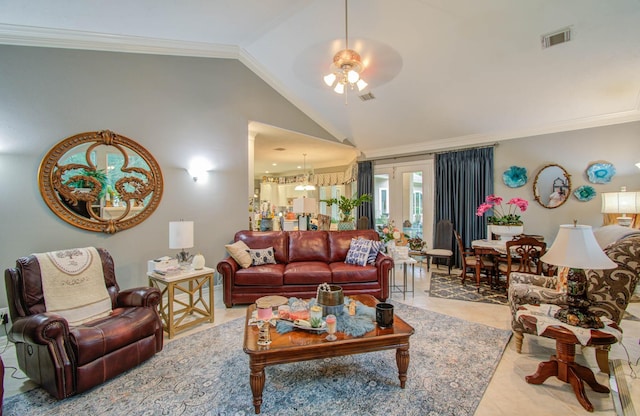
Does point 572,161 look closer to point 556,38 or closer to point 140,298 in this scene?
point 556,38

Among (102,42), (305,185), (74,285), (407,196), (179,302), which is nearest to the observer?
(74,285)

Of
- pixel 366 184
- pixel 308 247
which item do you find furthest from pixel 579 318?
pixel 366 184

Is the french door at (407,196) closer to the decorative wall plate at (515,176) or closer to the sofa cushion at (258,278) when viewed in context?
the decorative wall plate at (515,176)

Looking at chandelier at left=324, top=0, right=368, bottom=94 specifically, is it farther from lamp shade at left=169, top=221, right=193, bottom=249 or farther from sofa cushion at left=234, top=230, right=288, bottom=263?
lamp shade at left=169, top=221, right=193, bottom=249

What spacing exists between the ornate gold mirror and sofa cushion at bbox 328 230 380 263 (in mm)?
2599

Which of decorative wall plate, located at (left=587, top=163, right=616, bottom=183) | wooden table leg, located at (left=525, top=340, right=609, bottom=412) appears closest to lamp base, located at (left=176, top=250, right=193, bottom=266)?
wooden table leg, located at (left=525, top=340, right=609, bottom=412)

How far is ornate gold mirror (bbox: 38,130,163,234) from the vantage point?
3.04m

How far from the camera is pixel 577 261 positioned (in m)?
1.91

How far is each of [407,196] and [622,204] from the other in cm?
347

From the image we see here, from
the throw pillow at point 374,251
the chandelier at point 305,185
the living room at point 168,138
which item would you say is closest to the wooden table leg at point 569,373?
the living room at point 168,138

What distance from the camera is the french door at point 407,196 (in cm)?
624

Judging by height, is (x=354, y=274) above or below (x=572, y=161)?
below

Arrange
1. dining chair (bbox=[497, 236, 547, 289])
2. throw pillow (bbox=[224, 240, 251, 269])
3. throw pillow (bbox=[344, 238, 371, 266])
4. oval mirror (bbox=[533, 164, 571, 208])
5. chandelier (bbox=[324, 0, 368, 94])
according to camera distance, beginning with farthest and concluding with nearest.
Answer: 1. oval mirror (bbox=[533, 164, 571, 208])
2. throw pillow (bbox=[344, 238, 371, 266])
3. throw pillow (bbox=[224, 240, 251, 269])
4. dining chair (bbox=[497, 236, 547, 289])
5. chandelier (bbox=[324, 0, 368, 94])

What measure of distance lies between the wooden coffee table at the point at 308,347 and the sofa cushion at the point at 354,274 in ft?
5.14
